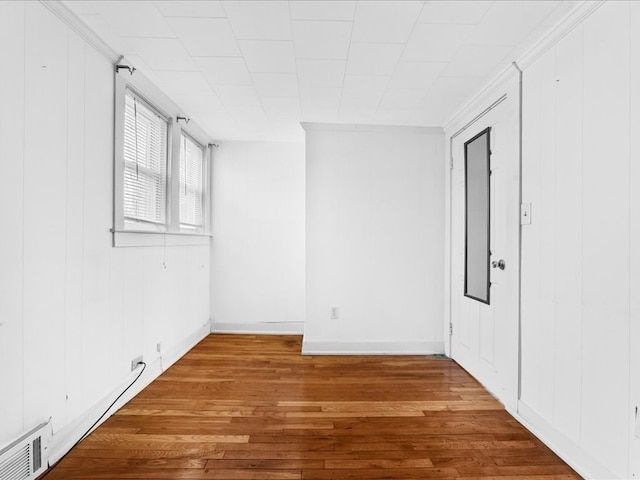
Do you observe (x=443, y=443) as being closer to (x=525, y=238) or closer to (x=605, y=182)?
(x=525, y=238)

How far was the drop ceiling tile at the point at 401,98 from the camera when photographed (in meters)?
2.75

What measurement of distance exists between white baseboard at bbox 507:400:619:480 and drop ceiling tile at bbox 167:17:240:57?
287cm

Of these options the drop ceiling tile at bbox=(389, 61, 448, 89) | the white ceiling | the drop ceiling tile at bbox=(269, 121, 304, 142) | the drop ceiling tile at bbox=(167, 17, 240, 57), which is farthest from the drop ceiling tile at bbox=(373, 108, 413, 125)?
the drop ceiling tile at bbox=(167, 17, 240, 57)

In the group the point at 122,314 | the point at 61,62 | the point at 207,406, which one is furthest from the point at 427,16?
the point at 207,406

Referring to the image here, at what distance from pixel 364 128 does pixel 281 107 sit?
914mm

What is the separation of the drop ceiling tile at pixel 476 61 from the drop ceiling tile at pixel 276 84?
1098 mm

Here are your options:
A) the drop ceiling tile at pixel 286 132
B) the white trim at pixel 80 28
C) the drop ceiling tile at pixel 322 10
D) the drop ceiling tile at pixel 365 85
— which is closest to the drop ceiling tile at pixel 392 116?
the drop ceiling tile at pixel 365 85

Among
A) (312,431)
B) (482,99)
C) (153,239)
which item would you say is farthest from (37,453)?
(482,99)

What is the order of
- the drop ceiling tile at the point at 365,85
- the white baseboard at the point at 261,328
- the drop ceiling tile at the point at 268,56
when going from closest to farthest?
the drop ceiling tile at the point at 268,56 < the drop ceiling tile at the point at 365,85 < the white baseboard at the point at 261,328

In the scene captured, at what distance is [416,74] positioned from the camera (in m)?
2.46

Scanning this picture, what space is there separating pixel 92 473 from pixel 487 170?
3158mm

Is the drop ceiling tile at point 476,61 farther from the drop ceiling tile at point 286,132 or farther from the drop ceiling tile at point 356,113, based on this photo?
the drop ceiling tile at point 286,132

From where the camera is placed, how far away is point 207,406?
95.2 inches

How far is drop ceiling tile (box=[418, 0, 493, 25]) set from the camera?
1.72 metres
